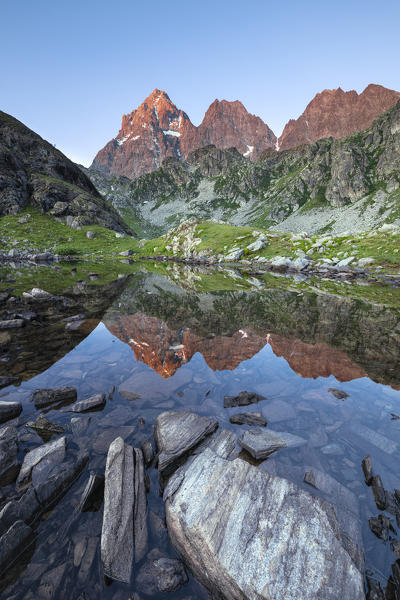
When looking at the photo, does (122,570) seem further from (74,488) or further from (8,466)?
(8,466)

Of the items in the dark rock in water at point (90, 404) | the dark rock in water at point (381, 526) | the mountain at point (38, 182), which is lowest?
the dark rock in water at point (381, 526)

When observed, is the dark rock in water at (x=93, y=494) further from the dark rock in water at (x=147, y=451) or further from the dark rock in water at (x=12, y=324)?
the dark rock in water at (x=12, y=324)

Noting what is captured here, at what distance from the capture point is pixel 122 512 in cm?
492

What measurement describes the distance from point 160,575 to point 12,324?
51.8ft

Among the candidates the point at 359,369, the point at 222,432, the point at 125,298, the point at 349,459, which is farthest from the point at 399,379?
the point at 125,298

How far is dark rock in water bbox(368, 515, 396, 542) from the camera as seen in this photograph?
4801 mm

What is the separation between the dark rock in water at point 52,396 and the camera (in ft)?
28.2

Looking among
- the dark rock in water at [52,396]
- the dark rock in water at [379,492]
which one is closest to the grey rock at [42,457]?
the dark rock in water at [52,396]

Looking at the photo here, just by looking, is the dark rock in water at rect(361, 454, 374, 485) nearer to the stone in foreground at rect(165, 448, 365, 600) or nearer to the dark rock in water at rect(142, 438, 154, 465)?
the stone in foreground at rect(165, 448, 365, 600)

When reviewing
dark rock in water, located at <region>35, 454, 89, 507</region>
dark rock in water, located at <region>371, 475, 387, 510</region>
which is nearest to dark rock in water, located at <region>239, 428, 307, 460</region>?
dark rock in water, located at <region>371, 475, 387, 510</region>

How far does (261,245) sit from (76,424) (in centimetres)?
7358

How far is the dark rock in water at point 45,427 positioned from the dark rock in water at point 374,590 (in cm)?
736

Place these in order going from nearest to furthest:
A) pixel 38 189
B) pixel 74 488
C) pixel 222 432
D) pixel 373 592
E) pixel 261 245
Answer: pixel 373 592
pixel 74 488
pixel 222 432
pixel 261 245
pixel 38 189

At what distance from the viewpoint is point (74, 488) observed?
5664 millimetres
